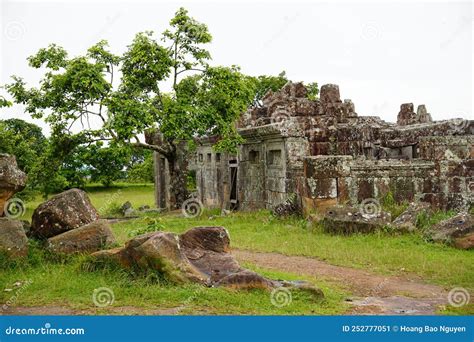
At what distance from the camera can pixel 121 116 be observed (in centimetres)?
1645

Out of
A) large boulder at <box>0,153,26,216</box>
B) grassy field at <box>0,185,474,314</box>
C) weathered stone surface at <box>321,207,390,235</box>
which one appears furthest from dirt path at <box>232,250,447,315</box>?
large boulder at <box>0,153,26,216</box>

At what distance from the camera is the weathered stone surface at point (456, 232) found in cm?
1075

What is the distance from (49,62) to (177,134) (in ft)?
16.5

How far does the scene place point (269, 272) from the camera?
9023 mm

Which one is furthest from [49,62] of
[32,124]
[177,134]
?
[32,124]

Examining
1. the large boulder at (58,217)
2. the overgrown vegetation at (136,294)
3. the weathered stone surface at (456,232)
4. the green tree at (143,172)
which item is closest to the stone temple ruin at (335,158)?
the weathered stone surface at (456,232)

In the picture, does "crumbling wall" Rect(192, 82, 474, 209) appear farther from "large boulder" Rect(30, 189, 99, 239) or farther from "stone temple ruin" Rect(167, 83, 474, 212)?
"large boulder" Rect(30, 189, 99, 239)

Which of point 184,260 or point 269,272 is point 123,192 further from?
point 184,260

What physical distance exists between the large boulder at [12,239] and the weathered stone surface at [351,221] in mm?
6870

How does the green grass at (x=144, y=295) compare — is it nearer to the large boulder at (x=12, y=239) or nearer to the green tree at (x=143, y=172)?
the large boulder at (x=12, y=239)

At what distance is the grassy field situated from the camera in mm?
6742

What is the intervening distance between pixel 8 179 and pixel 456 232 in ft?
28.5

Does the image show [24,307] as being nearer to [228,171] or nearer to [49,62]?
[49,62]

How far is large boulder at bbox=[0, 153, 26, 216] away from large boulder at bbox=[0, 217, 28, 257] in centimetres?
35
